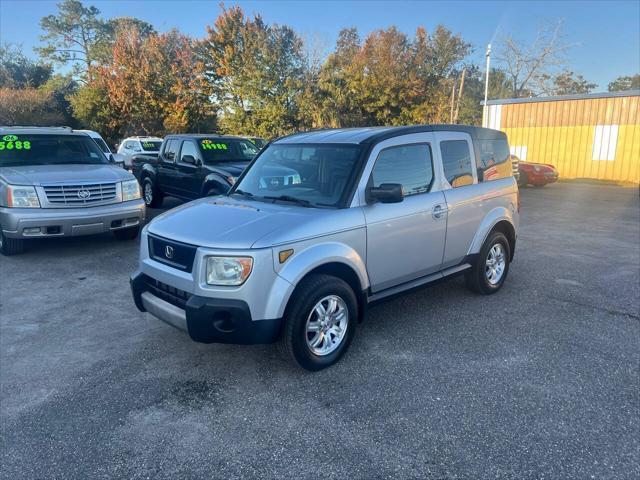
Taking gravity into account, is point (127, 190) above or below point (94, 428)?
above

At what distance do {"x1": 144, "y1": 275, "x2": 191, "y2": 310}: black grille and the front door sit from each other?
61.7 inches

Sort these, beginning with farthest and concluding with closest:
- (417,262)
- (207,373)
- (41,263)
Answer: (41,263), (417,262), (207,373)

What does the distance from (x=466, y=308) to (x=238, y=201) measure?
2.78 metres

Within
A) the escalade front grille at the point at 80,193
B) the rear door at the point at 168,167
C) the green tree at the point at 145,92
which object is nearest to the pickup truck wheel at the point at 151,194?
the rear door at the point at 168,167

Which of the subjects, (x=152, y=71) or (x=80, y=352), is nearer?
(x=80, y=352)

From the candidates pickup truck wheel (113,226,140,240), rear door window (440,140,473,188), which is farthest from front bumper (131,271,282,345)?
pickup truck wheel (113,226,140,240)

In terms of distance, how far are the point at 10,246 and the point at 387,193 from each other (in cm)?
625

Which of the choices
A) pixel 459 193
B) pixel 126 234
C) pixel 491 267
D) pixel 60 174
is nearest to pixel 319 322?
pixel 459 193

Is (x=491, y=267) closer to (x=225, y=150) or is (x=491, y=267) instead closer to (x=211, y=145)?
(x=225, y=150)

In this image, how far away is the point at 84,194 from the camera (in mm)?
7023

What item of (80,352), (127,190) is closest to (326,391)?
(80,352)

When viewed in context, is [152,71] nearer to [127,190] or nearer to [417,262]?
[127,190]

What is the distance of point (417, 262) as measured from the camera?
4.52 meters

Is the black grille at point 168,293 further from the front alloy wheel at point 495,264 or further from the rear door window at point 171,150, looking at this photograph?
the rear door window at point 171,150
